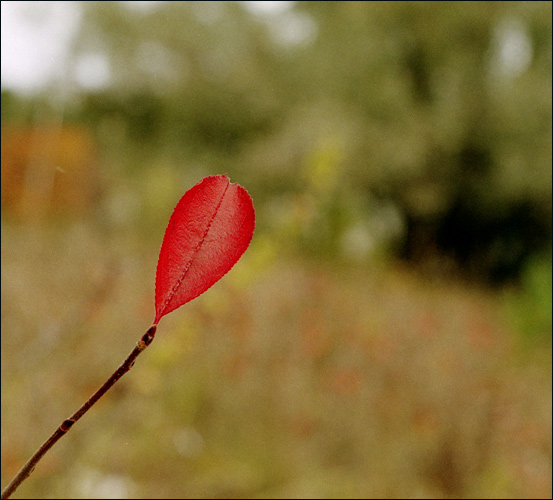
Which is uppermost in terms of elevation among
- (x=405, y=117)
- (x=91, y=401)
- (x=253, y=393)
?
(x=405, y=117)

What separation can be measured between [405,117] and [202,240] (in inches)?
171

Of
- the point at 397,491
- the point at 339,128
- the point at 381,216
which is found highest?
the point at 339,128

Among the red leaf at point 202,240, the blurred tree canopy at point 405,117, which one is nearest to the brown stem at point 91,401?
the red leaf at point 202,240

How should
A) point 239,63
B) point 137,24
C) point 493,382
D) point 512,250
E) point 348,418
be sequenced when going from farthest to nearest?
point 512,250 → point 239,63 → point 137,24 → point 493,382 → point 348,418

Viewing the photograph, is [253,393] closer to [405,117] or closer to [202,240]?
[202,240]

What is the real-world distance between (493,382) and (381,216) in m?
2.49

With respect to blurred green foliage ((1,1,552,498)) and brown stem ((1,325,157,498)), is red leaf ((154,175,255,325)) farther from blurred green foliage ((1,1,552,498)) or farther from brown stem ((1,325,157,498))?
A: blurred green foliage ((1,1,552,498))

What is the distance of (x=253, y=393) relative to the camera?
142 cm

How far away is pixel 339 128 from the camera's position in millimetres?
4027

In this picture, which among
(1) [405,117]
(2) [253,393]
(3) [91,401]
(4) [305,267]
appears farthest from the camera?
(1) [405,117]

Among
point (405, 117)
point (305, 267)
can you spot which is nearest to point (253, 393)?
point (305, 267)

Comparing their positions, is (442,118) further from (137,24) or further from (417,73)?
(137,24)

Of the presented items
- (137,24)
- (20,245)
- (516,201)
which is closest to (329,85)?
(516,201)

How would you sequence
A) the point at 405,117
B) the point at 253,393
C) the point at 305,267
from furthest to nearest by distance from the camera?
the point at 405,117
the point at 305,267
the point at 253,393
